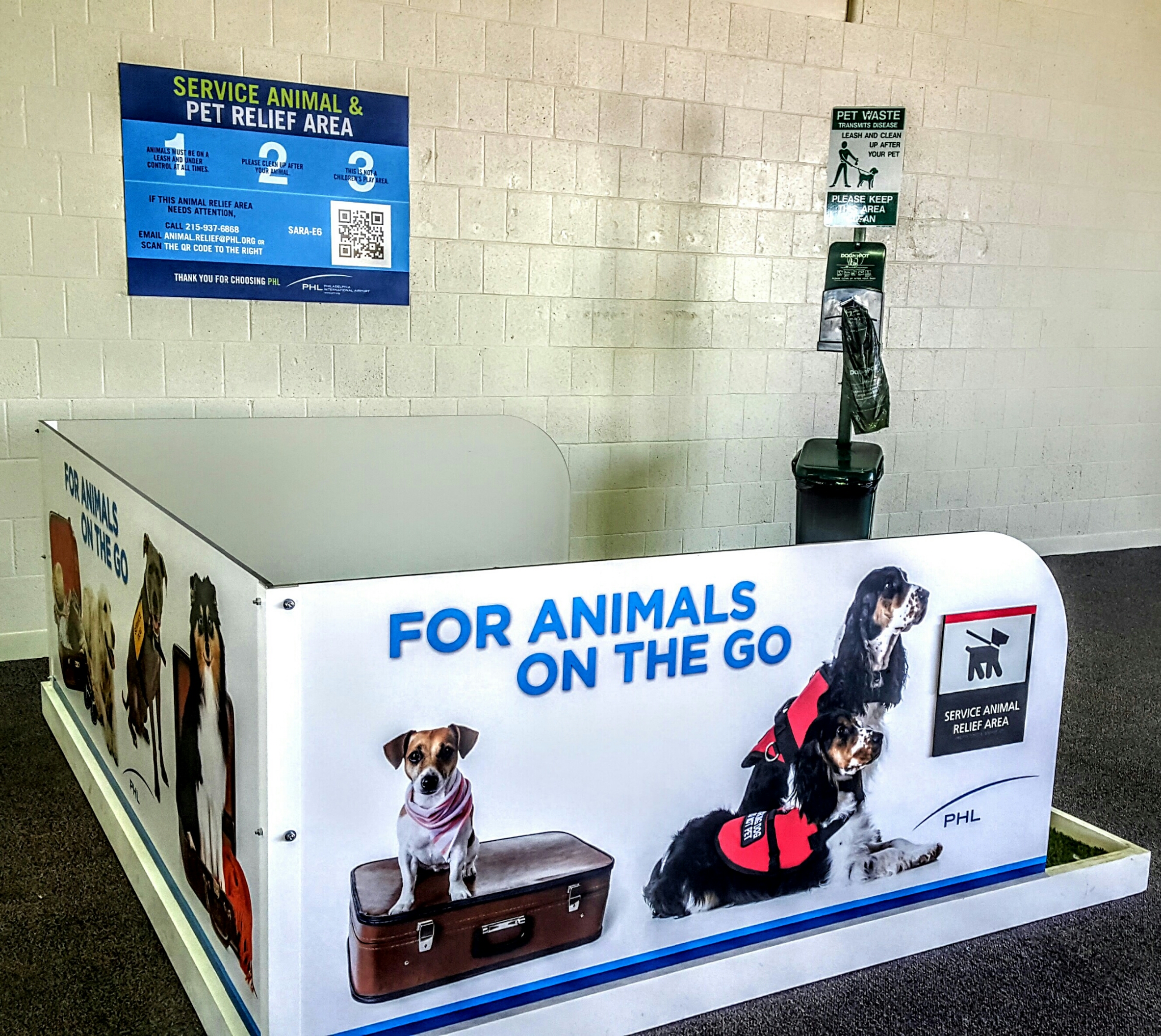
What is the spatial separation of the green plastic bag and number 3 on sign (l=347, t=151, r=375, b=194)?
1.77 m

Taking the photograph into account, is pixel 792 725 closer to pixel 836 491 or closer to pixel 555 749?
pixel 555 749

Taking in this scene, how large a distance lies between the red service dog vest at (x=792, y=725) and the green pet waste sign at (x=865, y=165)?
2268mm

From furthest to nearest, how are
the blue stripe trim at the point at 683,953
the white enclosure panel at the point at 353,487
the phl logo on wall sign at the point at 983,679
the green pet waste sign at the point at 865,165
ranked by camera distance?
the green pet waste sign at the point at 865,165, the white enclosure panel at the point at 353,487, the phl logo on wall sign at the point at 983,679, the blue stripe trim at the point at 683,953

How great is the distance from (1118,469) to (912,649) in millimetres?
4767

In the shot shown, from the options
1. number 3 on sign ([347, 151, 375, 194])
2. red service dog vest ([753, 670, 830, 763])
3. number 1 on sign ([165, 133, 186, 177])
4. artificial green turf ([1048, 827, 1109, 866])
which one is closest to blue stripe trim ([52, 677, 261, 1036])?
red service dog vest ([753, 670, 830, 763])

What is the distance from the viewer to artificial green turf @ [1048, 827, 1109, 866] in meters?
2.43

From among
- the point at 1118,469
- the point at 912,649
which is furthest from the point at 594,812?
the point at 1118,469

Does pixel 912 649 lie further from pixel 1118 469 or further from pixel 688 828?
pixel 1118 469

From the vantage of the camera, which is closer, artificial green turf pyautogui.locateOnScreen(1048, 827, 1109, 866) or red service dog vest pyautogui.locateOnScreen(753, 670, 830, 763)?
red service dog vest pyautogui.locateOnScreen(753, 670, 830, 763)

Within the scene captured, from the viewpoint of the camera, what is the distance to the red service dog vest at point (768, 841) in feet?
6.30

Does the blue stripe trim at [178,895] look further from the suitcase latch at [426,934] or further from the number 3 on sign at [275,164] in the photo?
the number 3 on sign at [275,164]

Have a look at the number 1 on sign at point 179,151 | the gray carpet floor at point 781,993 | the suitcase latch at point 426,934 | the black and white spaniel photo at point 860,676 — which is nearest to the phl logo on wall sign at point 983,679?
the black and white spaniel photo at point 860,676

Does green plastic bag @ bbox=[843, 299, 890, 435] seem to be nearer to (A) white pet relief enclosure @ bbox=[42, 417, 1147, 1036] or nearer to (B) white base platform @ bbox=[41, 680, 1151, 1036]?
(B) white base platform @ bbox=[41, 680, 1151, 1036]

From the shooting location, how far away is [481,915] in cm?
171
